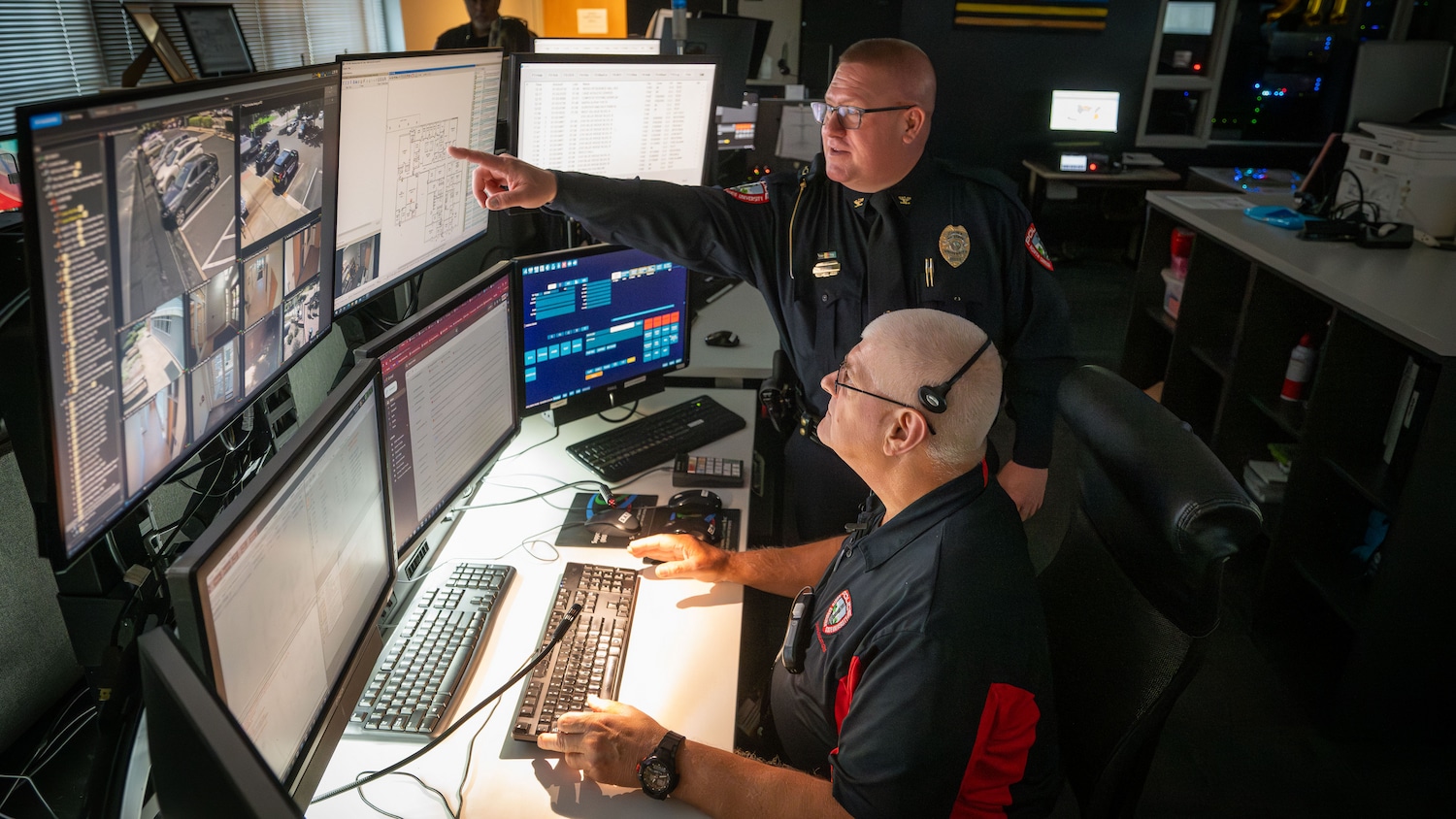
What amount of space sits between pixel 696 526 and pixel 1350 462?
5.98ft

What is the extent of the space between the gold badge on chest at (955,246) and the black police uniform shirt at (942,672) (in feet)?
2.80

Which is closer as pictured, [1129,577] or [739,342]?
[1129,577]

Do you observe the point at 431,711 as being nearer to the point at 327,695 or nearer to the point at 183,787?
the point at 327,695

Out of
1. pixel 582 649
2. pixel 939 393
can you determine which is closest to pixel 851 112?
pixel 939 393

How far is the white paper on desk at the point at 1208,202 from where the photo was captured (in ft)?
11.0

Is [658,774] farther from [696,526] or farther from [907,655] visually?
[696,526]

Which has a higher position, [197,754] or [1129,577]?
[197,754]

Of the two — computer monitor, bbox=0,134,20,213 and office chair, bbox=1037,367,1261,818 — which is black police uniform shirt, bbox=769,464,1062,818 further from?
computer monitor, bbox=0,134,20,213

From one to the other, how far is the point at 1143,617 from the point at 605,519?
970mm

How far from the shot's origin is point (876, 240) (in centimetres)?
204

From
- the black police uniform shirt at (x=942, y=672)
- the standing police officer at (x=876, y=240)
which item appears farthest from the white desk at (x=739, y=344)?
the black police uniform shirt at (x=942, y=672)

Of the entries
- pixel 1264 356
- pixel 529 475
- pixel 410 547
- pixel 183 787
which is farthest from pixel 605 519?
pixel 1264 356

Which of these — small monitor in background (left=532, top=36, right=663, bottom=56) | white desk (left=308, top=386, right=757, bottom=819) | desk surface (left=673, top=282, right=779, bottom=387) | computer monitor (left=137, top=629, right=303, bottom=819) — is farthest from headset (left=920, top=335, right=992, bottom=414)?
small monitor in background (left=532, top=36, right=663, bottom=56)

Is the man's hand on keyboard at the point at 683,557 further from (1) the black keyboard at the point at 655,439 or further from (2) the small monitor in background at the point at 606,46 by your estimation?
(2) the small monitor in background at the point at 606,46
